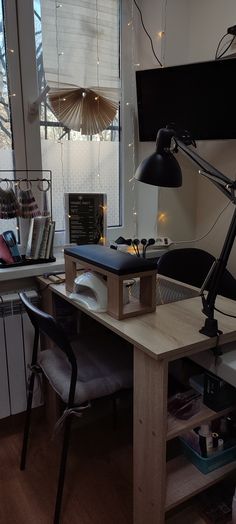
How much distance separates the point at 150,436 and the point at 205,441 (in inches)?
11.8

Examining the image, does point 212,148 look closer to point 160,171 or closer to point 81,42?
point 81,42

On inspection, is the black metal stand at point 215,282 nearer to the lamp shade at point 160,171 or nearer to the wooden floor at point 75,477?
the lamp shade at point 160,171

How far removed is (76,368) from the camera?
4.32 feet

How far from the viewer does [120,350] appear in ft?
5.54

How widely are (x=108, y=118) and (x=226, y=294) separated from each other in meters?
1.11

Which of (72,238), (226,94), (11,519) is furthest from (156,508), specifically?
(226,94)

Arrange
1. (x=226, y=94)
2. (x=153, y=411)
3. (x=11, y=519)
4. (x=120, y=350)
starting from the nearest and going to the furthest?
(x=153, y=411), (x=11, y=519), (x=120, y=350), (x=226, y=94)

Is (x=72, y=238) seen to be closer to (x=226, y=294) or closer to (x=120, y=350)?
(x=120, y=350)

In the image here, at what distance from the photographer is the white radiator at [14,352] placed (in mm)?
1797

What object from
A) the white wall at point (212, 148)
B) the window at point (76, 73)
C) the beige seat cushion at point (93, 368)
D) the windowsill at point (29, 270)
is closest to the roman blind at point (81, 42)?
the window at point (76, 73)

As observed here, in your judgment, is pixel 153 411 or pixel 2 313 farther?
pixel 2 313

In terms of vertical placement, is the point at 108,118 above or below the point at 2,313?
above

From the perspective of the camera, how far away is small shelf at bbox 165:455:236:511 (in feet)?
4.15

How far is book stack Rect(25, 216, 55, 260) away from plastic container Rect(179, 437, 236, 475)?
1.07 meters
